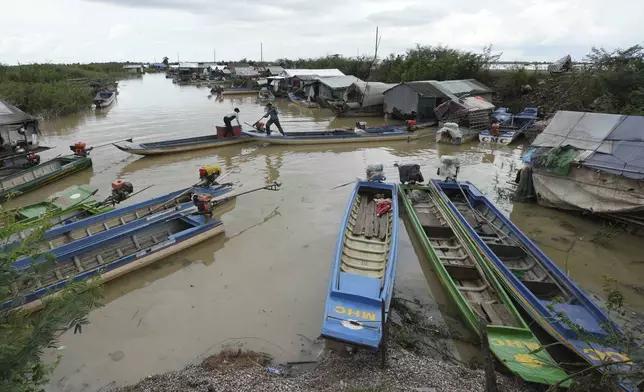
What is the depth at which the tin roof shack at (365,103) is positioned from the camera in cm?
2408

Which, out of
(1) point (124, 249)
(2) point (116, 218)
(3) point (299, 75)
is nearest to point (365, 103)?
(3) point (299, 75)

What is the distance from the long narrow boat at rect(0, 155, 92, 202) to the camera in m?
10.3

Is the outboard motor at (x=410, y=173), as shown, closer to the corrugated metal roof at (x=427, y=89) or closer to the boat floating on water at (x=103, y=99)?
the corrugated metal roof at (x=427, y=89)

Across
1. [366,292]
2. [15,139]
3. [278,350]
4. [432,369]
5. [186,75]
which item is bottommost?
[278,350]

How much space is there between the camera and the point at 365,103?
24219 mm

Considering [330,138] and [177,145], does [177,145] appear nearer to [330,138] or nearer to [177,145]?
[177,145]

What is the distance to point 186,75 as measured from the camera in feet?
Result: 178

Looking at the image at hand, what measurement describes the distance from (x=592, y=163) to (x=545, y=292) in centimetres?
422

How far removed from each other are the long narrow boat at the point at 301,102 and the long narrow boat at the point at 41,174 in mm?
17982

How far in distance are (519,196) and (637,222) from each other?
2.69m

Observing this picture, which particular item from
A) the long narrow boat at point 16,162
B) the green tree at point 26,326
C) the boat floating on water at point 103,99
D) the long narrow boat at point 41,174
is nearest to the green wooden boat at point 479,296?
the green tree at point 26,326

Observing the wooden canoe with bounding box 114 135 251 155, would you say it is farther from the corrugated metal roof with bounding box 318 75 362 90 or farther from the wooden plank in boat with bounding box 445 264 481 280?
the corrugated metal roof with bounding box 318 75 362 90

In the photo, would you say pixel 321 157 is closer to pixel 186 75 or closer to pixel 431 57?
pixel 431 57

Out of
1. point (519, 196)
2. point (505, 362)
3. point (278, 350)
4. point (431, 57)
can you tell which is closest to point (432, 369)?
point (505, 362)
